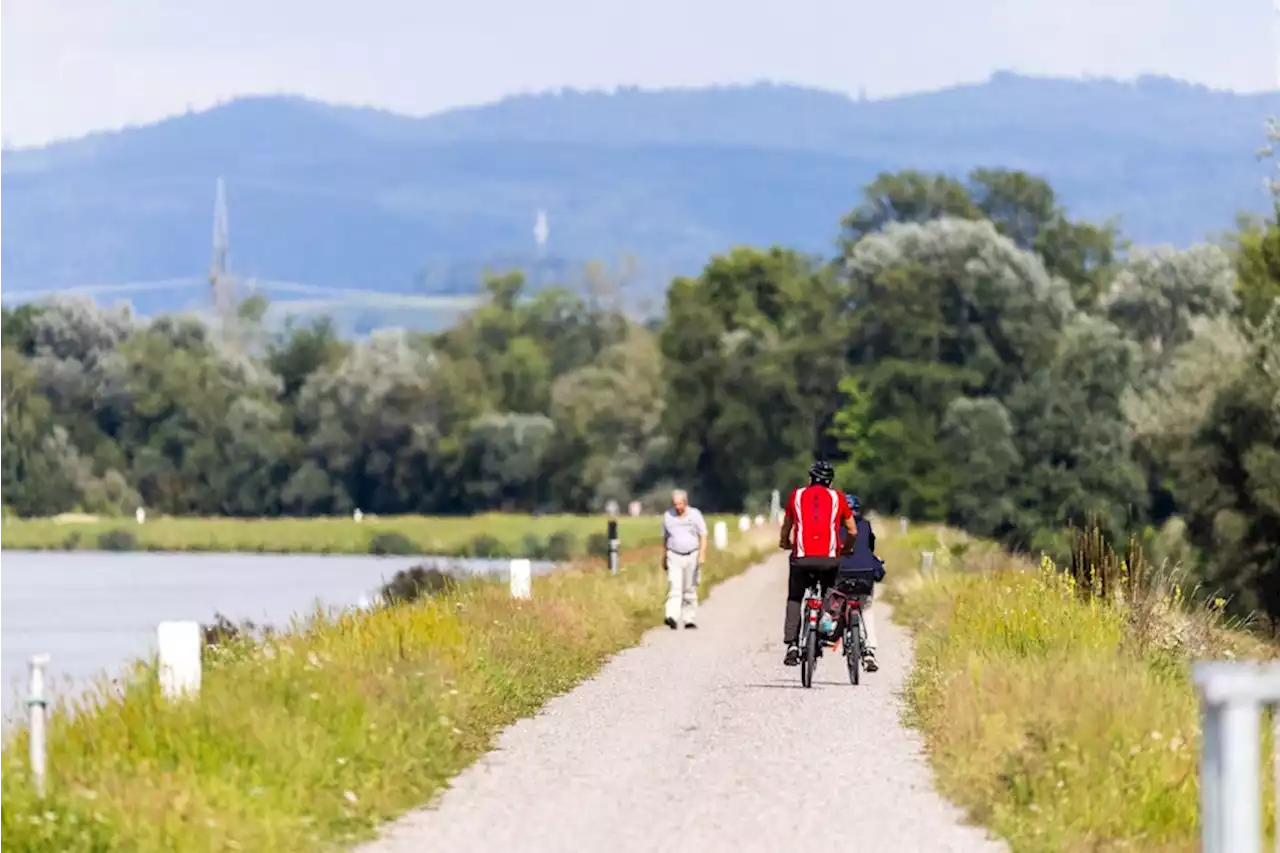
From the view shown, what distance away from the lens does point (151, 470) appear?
113750mm

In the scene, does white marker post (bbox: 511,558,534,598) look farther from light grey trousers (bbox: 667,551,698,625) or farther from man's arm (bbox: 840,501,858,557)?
man's arm (bbox: 840,501,858,557)

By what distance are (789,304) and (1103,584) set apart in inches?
3347

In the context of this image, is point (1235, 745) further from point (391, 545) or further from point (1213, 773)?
point (391, 545)

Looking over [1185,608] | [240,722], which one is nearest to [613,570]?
[1185,608]

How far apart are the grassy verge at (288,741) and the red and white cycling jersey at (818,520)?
2.22 meters

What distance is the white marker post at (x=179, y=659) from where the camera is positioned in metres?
13.9

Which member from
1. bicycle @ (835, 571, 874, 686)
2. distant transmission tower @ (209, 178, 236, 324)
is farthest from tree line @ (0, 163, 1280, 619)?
bicycle @ (835, 571, 874, 686)

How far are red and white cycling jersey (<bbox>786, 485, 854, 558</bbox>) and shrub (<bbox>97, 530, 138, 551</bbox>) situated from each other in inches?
2969

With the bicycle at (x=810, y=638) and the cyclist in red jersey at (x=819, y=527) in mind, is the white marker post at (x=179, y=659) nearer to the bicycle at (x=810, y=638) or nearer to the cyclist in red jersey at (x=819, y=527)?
the cyclist in red jersey at (x=819, y=527)

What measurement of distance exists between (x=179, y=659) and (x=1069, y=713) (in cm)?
493

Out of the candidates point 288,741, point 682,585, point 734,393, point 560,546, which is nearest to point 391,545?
point 560,546

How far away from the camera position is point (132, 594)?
61438 mm

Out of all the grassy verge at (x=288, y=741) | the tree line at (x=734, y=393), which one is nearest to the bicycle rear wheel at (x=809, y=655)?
the grassy verge at (x=288, y=741)

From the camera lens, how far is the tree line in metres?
88.1
